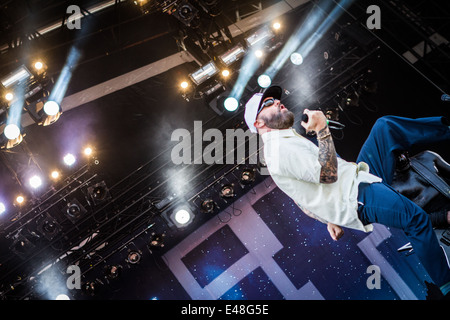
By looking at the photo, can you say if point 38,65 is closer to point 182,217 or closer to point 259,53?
point 182,217

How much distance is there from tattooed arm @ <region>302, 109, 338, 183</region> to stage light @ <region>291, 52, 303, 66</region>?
12.6ft

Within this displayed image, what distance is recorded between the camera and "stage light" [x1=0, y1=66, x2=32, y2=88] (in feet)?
17.7

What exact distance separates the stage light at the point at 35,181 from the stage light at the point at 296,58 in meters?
4.71

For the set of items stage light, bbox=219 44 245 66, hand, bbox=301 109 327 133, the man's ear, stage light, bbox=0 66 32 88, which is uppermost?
stage light, bbox=0 66 32 88

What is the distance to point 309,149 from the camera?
2.51 meters

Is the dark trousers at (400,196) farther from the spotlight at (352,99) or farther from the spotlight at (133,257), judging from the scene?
the spotlight at (133,257)

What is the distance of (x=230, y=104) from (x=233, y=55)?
77cm

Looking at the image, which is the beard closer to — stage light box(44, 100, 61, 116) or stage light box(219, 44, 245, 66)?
stage light box(219, 44, 245, 66)

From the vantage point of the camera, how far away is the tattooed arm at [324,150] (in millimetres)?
Answer: 2381

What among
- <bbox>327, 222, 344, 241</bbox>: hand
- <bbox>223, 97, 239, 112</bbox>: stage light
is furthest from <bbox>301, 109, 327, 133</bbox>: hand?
<bbox>223, 97, 239, 112</bbox>: stage light

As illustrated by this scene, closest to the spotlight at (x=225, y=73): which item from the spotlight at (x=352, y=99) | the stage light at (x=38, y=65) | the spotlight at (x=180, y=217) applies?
the spotlight at (x=352, y=99)

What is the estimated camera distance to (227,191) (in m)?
5.52

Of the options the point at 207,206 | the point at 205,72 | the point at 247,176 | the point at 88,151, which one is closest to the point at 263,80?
the point at 205,72

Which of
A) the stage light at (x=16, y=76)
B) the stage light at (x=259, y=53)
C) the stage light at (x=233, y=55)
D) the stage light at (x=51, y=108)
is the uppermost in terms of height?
the stage light at (x=16, y=76)
